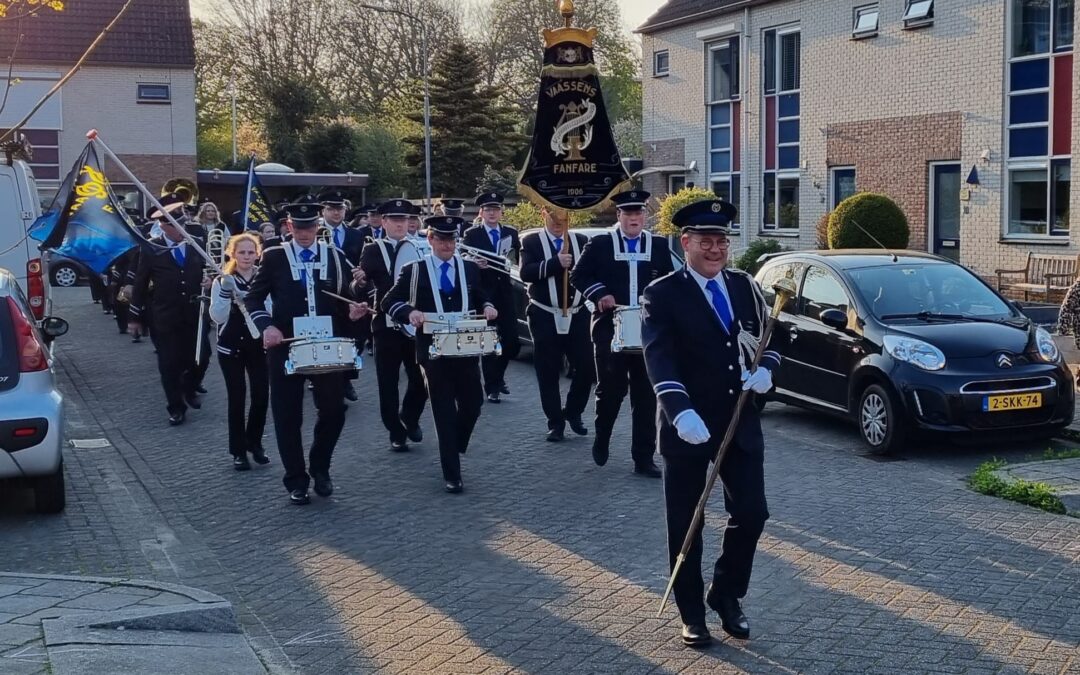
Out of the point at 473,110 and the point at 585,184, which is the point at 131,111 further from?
the point at 585,184

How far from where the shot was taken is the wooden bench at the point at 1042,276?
22531 mm

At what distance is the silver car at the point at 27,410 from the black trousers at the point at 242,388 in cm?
192

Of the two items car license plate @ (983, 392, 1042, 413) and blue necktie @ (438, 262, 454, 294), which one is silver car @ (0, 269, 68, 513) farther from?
car license plate @ (983, 392, 1042, 413)

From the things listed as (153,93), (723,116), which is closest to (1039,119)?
(723,116)

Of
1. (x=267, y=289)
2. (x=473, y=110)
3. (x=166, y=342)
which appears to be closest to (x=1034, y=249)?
(x=166, y=342)

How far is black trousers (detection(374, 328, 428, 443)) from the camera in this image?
430 inches

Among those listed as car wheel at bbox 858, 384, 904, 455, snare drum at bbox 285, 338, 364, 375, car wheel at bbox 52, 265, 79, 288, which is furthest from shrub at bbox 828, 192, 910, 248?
car wheel at bbox 52, 265, 79, 288

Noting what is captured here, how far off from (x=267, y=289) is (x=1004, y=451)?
586cm

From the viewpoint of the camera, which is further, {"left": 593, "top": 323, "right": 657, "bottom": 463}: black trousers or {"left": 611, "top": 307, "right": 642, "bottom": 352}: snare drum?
{"left": 593, "top": 323, "right": 657, "bottom": 463}: black trousers

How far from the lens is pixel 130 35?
4478 cm

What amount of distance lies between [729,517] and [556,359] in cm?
537

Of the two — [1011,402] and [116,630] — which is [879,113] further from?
[116,630]

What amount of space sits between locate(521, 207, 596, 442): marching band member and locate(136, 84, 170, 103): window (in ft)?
119

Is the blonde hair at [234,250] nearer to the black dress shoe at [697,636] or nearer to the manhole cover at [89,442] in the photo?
the manhole cover at [89,442]
